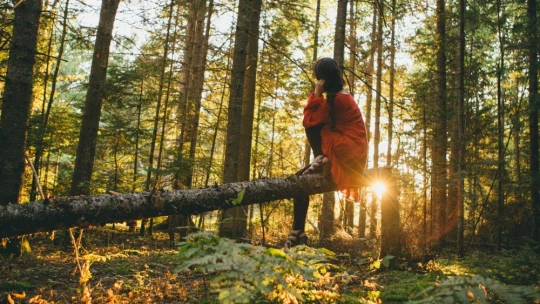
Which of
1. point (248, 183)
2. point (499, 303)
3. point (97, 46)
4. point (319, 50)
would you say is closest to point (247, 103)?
point (97, 46)

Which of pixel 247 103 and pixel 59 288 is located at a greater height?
pixel 247 103

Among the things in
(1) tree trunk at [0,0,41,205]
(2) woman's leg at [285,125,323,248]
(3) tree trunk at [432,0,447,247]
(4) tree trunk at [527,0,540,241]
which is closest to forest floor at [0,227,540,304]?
(2) woman's leg at [285,125,323,248]

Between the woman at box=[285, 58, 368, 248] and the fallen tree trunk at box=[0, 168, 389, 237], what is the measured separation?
74cm

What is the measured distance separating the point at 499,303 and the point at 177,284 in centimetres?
362

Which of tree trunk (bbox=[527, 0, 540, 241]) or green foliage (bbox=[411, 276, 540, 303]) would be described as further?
tree trunk (bbox=[527, 0, 540, 241])

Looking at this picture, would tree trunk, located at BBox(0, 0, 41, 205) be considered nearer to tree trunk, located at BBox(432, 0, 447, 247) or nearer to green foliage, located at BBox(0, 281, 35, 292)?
green foliage, located at BBox(0, 281, 35, 292)

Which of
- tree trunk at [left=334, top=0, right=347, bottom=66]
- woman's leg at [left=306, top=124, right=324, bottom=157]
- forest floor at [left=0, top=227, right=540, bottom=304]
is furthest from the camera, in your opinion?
tree trunk at [left=334, top=0, right=347, bottom=66]

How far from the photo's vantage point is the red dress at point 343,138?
434cm

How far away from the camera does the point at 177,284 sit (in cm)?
421

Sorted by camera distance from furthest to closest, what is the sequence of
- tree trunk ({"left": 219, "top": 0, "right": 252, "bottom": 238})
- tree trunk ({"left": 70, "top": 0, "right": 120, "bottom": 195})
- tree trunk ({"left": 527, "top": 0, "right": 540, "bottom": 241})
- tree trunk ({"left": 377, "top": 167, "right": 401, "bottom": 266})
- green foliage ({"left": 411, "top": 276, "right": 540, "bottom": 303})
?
tree trunk ({"left": 527, "top": 0, "right": 540, "bottom": 241}) → tree trunk ({"left": 70, "top": 0, "right": 120, "bottom": 195}) → tree trunk ({"left": 219, "top": 0, "right": 252, "bottom": 238}) → tree trunk ({"left": 377, "top": 167, "right": 401, "bottom": 266}) → green foliage ({"left": 411, "top": 276, "right": 540, "bottom": 303})

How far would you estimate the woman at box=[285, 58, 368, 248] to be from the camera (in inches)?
172

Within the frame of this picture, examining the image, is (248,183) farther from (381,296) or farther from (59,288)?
(59,288)

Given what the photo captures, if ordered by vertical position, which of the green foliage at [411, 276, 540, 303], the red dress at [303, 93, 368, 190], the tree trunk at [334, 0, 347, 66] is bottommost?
the green foliage at [411, 276, 540, 303]

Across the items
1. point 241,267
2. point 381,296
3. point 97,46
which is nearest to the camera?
point 241,267
